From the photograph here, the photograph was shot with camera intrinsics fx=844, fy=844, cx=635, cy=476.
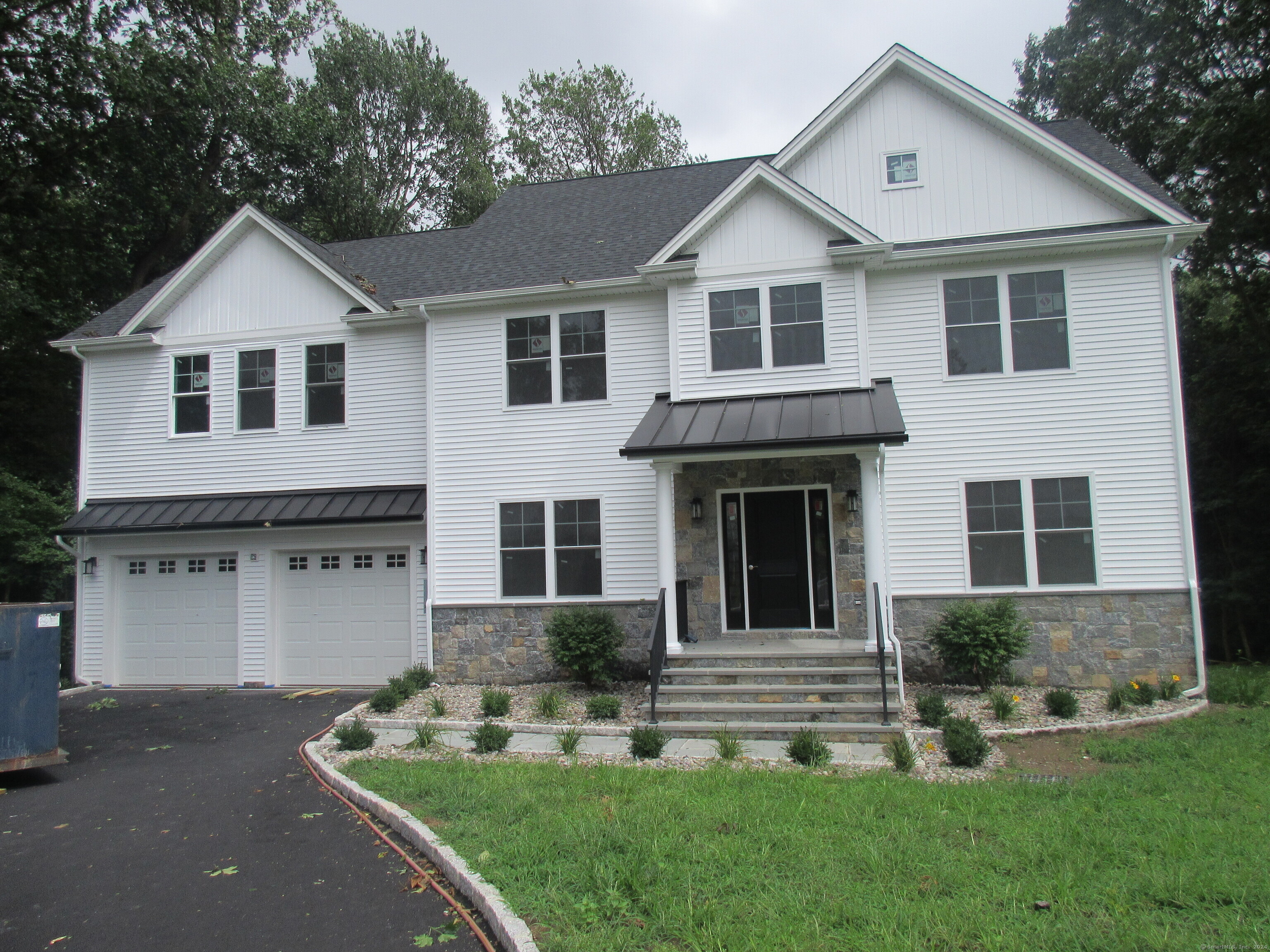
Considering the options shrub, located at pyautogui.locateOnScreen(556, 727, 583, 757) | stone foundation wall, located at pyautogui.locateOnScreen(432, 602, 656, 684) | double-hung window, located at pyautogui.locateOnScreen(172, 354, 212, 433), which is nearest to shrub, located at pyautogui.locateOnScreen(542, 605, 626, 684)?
stone foundation wall, located at pyautogui.locateOnScreen(432, 602, 656, 684)

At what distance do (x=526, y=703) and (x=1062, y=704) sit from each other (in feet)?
20.7

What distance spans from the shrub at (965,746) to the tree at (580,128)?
26.7m

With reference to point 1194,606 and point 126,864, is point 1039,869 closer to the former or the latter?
point 126,864

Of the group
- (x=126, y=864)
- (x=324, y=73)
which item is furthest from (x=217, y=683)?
(x=324, y=73)

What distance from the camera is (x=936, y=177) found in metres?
12.3

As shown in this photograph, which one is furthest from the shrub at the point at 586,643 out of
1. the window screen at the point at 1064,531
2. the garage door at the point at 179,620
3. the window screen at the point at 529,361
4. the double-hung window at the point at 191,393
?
the double-hung window at the point at 191,393

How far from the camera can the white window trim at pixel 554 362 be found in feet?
42.4

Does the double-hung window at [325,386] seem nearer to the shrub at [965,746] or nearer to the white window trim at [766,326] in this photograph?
the white window trim at [766,326]

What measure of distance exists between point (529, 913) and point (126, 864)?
3.35 m

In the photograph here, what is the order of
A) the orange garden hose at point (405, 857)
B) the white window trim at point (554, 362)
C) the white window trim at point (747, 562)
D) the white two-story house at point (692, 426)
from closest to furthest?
the orange garden hose at point (405, 857) → the white two-story house at point (692, 426) → the white window trim at point (747, 562) → the white window trim at point (554, 362)

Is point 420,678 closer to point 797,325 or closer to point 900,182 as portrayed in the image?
point 797,325

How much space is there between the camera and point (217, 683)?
14.1m

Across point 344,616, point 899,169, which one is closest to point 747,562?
point 899,169

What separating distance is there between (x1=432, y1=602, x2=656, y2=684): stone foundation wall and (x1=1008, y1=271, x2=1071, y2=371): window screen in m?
6.37
